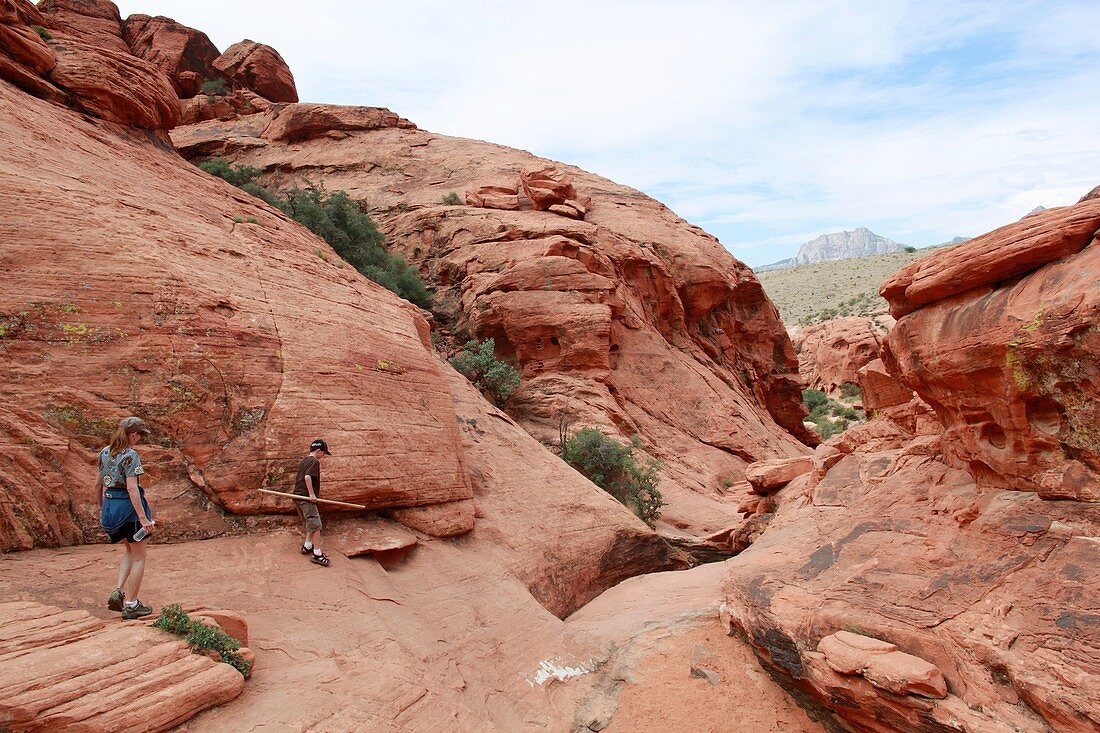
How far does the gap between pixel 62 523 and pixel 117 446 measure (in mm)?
1624

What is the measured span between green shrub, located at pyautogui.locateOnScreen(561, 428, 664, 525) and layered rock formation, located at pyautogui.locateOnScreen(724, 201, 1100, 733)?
329 inches

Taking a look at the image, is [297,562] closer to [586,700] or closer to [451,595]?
[451,595]

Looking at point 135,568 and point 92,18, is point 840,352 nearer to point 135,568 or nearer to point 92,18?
point 135,568

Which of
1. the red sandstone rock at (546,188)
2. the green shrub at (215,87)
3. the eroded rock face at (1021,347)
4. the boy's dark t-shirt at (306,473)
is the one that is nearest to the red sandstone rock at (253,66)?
the green shrub at (215,87)

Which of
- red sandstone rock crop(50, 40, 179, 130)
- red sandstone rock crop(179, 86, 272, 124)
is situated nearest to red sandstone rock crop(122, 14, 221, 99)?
red sandstone rock crop(179, 86, 272, 124)

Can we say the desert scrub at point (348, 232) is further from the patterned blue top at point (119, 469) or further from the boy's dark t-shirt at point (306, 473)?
the patterned blue top at point (119, 469)

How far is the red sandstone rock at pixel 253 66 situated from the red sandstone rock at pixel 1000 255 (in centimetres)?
4255

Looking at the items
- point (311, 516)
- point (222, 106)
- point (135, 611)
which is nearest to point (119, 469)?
point (135, 611)

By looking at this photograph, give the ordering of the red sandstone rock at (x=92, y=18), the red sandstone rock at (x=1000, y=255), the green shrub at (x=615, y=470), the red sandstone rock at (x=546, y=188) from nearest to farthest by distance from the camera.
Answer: the red sandstone rock at (x=1000, y=255) < the green shrub at (x=615, y=470) < the red sandstone rock at (x=546, y=188) < the red sandstone rock at (x=92, y=18)

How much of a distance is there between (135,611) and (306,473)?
7.77 feet

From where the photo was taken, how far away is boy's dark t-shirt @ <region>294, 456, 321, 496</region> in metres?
7.46

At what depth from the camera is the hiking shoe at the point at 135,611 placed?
5340mm

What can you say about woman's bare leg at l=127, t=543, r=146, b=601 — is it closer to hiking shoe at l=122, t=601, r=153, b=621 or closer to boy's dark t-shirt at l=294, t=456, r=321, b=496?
hiking shoe at l=122, t=601, r=153, b=621

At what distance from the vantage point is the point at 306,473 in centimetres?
749
